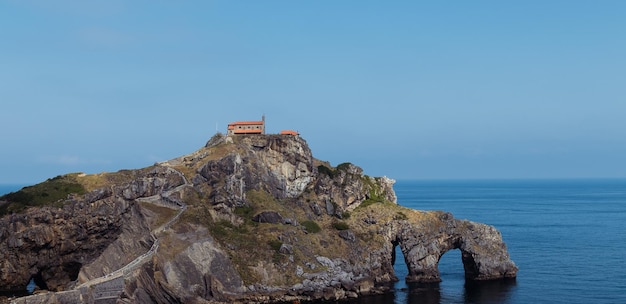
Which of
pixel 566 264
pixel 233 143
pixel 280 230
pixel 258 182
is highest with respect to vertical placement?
pixel 233 143

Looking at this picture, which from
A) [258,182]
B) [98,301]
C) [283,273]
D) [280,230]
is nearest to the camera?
[98,301]

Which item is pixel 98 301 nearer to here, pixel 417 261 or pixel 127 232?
pixel 127 232

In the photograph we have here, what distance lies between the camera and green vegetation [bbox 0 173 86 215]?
4444 inches

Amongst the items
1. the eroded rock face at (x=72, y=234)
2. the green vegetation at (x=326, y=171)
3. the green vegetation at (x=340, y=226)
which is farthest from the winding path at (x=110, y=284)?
the green vegetation at (x=326, y=171)

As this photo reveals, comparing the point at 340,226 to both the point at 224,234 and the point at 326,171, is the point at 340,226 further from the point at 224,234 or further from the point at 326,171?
the point at 224,234

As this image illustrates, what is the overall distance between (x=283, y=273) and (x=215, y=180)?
25.2 m

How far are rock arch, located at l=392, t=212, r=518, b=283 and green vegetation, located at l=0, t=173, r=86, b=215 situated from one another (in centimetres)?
6394

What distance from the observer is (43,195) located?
11562cm

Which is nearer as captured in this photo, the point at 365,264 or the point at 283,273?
the point at 283,273

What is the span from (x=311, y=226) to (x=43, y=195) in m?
50.8

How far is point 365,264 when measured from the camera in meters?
115

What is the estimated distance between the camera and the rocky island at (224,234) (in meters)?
98.4

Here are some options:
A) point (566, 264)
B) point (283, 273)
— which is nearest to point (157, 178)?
point (283, 273)

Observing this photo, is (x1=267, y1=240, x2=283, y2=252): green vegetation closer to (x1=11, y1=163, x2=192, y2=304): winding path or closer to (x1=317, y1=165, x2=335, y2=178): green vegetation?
(x1=11, y1=163, x2=192, y2=304): winding path
